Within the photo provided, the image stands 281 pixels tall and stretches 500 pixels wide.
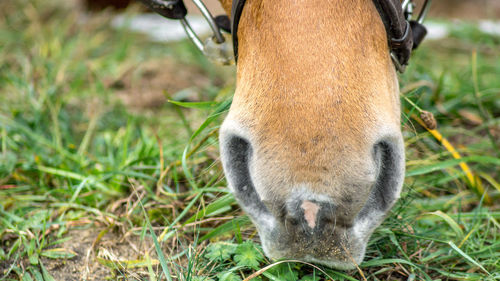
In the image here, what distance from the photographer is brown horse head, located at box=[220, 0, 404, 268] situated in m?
1.18

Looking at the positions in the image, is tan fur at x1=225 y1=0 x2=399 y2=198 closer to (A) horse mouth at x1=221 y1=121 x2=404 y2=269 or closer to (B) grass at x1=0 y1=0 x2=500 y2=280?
(A) horse mouth at x1=221 y1=121 x2=404 y2=269

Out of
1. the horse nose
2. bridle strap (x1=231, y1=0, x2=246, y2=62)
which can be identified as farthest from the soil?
bridle strap (x1=231, y1=0, x2=246, y2=62)

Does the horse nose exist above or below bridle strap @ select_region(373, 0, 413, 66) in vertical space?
below

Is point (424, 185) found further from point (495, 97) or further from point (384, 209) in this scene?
point (495, 97)

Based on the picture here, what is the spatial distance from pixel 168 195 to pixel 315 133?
3.14 ft

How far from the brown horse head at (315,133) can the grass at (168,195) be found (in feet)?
0.69

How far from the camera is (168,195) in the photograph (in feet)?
6.41

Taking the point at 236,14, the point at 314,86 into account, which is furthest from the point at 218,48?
the point at 314,86

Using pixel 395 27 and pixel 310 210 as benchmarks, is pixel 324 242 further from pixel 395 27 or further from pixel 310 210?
pixel 395 27

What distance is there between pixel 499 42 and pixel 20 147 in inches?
157

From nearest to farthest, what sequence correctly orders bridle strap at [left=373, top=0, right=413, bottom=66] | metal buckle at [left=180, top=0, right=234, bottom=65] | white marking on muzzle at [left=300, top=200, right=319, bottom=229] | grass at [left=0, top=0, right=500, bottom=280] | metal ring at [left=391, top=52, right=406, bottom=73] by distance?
white marking on muzzle at [left=300, top=200, right=319, bottom=229]
bridle strap at [left=373, top=0, right=413, bottom=66]
metal ring at [left=391, top=52, right=406, bottom=73]
grass at [left=0, top=0, right=500, bottom=280]
metal buckle at [left=180, top=0, right=234, bottom=65]

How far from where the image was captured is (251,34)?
136cm

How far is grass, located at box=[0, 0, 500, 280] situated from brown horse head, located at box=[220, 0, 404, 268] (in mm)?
211

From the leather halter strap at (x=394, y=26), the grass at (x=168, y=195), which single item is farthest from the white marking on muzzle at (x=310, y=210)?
the leather halter strap at (x=394, y=26)
